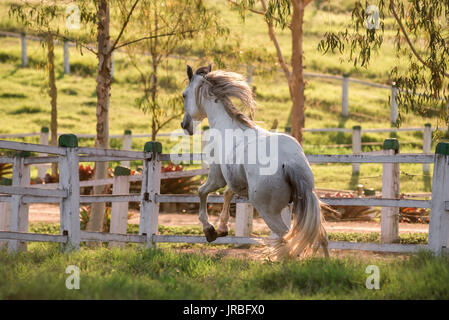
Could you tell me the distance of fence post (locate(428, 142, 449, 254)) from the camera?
303 inches

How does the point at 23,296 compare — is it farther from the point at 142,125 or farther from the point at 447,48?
the point at 142,125

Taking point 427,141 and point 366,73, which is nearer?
point 427,141

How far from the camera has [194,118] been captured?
778cm

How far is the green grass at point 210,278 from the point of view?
5621 mm

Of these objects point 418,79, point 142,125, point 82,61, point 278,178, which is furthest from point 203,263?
point 82,61

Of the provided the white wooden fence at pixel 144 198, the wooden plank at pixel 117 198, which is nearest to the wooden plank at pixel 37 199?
the white wooden fence at pixel 144 198

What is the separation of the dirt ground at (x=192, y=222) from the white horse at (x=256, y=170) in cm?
567

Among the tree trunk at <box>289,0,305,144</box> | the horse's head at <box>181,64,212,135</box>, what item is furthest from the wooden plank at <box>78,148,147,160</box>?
the tree trunk at <box>289,0,305,144</box>

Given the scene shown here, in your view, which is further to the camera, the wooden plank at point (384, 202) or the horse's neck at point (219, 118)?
A: the wooden plank at point (384, 202)

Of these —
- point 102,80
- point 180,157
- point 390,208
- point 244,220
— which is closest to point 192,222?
point 244,220

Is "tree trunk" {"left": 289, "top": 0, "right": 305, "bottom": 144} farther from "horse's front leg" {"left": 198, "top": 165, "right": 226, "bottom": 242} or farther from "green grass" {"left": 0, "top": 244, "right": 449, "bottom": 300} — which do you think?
"green grass" {"left": 0, "top": 244, "right": 449, "bottom": 300}

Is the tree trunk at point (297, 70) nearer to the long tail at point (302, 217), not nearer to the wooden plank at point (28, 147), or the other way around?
the wooden plank at point (28, 147)

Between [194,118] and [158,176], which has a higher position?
[194,118]
